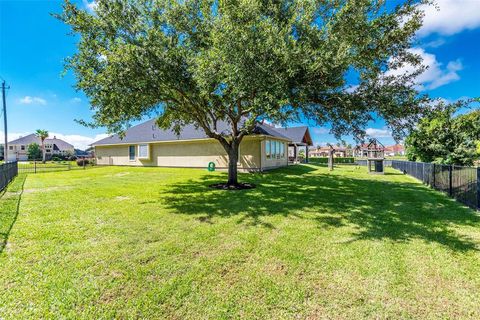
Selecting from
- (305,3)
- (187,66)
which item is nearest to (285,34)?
(305,3)

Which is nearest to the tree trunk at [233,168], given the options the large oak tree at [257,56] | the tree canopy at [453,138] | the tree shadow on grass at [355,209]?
the tree shadow on grass at [355,209]

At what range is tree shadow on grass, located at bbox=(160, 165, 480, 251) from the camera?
5.25 meters

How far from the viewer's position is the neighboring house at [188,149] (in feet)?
60.0

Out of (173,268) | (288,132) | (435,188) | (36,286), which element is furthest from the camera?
(288,132)

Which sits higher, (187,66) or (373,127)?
(187,66)

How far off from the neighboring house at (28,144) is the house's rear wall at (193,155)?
48300 mm

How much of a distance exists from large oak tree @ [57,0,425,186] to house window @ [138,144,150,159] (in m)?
13.8

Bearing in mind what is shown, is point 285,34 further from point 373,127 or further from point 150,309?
point 150,309

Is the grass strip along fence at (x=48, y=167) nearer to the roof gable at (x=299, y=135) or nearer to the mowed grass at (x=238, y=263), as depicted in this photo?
the mowed grass at (x=238, y=263)

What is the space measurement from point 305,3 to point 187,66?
168 inches

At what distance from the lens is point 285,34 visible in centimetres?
710

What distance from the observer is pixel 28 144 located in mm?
57344

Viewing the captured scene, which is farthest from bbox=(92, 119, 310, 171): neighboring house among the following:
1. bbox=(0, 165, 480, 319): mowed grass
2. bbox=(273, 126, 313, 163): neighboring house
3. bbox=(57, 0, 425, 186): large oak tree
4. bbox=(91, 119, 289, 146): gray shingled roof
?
bbox=(0, 165, 480, 319): mowed grass

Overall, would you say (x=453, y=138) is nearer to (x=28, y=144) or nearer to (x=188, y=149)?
(x=188, y=149)
